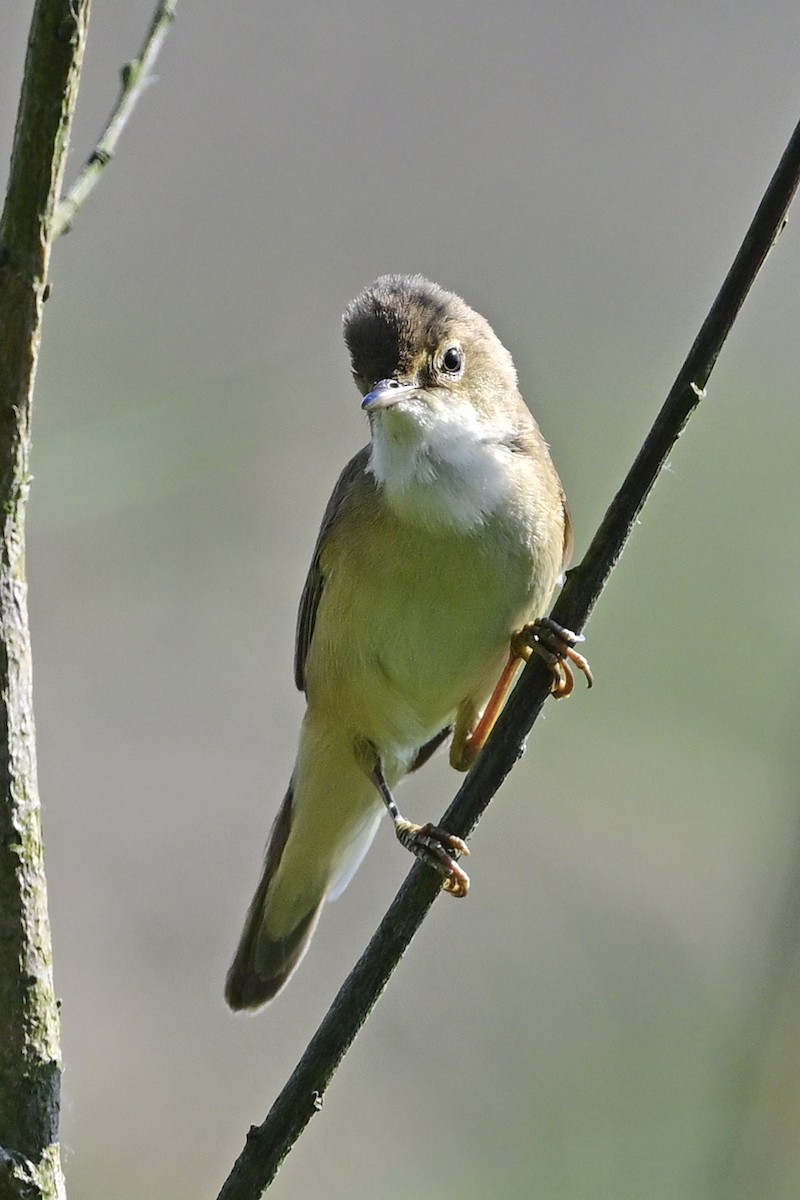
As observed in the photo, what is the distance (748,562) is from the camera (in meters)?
3.91

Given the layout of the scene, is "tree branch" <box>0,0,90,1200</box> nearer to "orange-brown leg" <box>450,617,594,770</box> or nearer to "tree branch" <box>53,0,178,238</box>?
"tree branch" <box>53,0,178,238</box>

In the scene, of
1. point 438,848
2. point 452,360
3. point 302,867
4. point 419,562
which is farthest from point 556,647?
point 302,867

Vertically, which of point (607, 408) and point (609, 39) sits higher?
point (609, 39)

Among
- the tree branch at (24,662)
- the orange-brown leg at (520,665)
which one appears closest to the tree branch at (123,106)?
the tree branch at (24,662)

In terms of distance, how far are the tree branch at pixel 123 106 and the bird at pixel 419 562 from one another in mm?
748

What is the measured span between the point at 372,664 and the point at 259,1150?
59.3 inches

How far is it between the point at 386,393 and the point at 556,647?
2.22ft

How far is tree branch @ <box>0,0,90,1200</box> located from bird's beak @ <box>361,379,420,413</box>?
42.3 inches

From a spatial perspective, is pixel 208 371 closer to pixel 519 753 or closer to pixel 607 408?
pixel 607 408

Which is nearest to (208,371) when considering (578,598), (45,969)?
(578,598)

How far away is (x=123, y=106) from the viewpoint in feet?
6.55

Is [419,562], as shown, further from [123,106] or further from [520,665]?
[123,106]

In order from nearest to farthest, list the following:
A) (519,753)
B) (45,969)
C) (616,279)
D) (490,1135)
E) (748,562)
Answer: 1. (45,969)
2. (519,753)
3. (490,1135)
4. (748,562)
5. (616,279)

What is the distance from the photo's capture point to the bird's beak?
2.57 m
